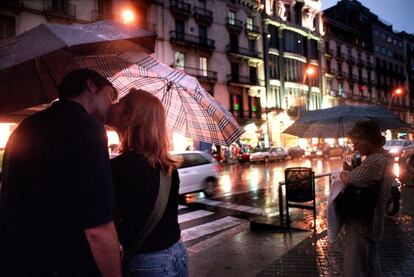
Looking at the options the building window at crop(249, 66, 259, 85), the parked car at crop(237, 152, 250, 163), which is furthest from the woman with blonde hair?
the building window at crop(249, 66, 259, 85)

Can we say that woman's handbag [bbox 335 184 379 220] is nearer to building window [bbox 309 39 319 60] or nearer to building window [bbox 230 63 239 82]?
building window [bbox 230 63 239 82]

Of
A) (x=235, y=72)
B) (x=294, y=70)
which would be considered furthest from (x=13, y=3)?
(x=294, y=70)

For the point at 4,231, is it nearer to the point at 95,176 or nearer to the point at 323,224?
the point at 95,176

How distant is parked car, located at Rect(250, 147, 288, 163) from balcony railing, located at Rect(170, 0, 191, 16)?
49.3 feet

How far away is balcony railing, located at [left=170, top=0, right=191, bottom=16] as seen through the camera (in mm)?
32106

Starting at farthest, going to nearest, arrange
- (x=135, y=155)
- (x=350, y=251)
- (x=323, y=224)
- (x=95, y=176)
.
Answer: (x=323, y=224)
(x=350, y=251)
(x=135, y=155)
(x=95, y=176)

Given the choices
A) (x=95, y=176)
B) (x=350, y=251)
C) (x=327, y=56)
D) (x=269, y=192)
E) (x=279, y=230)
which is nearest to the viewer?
(x=95, y=176)

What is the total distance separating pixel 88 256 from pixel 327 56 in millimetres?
55976

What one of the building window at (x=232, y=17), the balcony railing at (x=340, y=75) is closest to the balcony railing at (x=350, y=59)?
the balcony railing at (x=340, y=75)

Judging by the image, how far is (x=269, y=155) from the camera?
31547 millimetres

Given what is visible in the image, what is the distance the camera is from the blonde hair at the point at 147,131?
1.97 m

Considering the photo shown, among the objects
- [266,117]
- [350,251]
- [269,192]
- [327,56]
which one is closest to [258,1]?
[266,117]

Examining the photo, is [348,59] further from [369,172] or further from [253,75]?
[369,172]

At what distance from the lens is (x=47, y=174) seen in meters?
1.57
